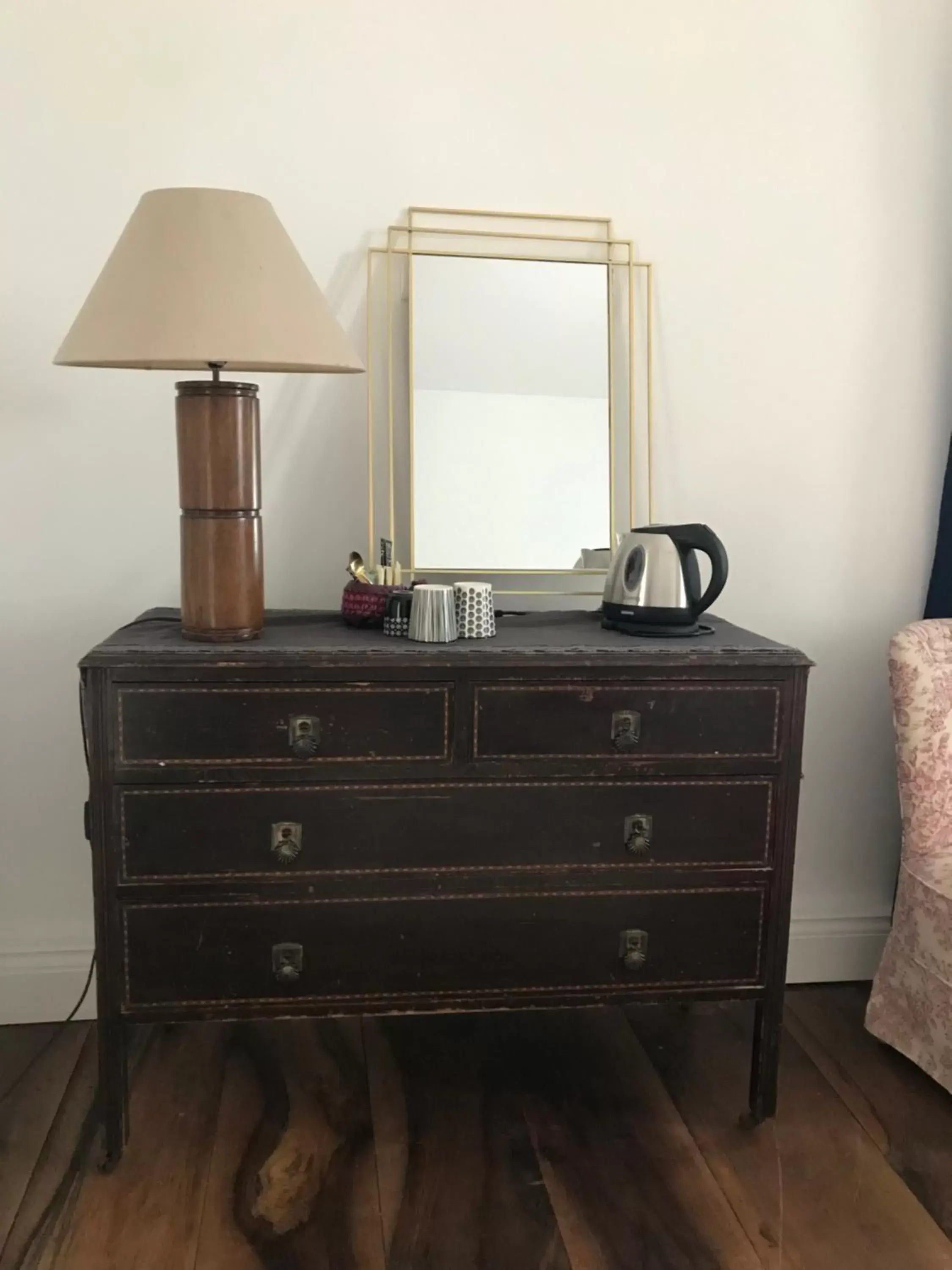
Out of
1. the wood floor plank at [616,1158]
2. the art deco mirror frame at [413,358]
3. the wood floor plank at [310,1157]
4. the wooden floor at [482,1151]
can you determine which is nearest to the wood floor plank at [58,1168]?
the wooden floor at [482,1151]

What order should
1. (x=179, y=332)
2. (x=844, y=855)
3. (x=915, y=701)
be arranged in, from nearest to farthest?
(x=179, y=332) < (x=915, y=701) < (x=844, y=855)

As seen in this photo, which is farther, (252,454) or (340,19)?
(340,19)

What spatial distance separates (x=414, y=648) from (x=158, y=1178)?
95cm

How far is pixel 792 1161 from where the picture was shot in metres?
1.80

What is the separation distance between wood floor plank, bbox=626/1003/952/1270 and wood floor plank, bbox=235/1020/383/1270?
58cm

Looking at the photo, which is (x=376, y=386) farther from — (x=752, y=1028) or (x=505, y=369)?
(x=752, y=1028)

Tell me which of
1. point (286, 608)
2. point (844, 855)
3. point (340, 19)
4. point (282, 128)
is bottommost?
point (844, 855)

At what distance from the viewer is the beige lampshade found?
1.51 metres

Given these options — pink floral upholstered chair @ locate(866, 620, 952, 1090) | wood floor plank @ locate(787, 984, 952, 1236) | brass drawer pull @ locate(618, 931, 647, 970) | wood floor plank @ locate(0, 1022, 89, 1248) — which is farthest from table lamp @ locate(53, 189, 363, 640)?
wood floor plank @ locate(787, 984, 952, 1236)

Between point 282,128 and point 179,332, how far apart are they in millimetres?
715

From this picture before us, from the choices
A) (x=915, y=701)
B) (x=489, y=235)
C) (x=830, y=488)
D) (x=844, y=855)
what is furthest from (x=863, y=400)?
(x=844, y=855)

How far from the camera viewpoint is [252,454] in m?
1.70

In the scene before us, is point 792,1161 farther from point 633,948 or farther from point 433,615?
point 433,615

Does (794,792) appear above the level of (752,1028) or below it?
above
